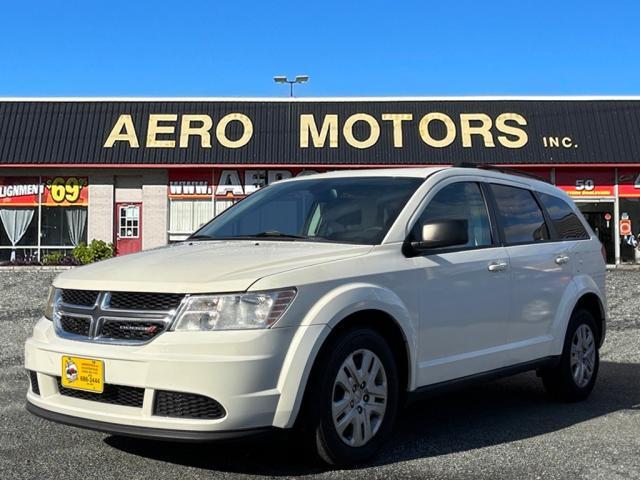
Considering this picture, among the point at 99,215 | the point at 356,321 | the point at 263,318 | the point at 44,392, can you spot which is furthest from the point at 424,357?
the point at 99,215

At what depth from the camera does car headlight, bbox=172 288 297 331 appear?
382 cm

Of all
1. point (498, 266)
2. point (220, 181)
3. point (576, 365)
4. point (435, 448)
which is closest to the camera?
point (435, 448)

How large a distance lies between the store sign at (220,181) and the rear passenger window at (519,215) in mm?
17996

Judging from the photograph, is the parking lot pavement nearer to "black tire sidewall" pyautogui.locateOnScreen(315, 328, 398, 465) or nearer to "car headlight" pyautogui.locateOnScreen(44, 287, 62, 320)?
"black tire sidewall" pyautogui.locateOnScreen(315, 328, 398, 465)

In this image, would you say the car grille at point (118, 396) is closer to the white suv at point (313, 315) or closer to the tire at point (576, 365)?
the white suv at point (313, 315)

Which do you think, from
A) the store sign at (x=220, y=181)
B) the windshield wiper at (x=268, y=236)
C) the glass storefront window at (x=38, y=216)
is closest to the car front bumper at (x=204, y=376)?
the windshield wiper at (x=268, y=236)

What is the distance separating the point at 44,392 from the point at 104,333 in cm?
59

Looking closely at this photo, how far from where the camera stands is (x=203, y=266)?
13.4ft

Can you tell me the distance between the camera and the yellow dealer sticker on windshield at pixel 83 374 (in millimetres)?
3930

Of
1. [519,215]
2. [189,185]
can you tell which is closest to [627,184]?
[189,185]

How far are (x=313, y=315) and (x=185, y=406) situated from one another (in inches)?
31.8

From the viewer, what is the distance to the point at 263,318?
3848 millimetres

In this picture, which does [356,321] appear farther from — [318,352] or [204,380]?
[204,380]

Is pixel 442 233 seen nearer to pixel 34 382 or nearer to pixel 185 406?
pixel 185 406
